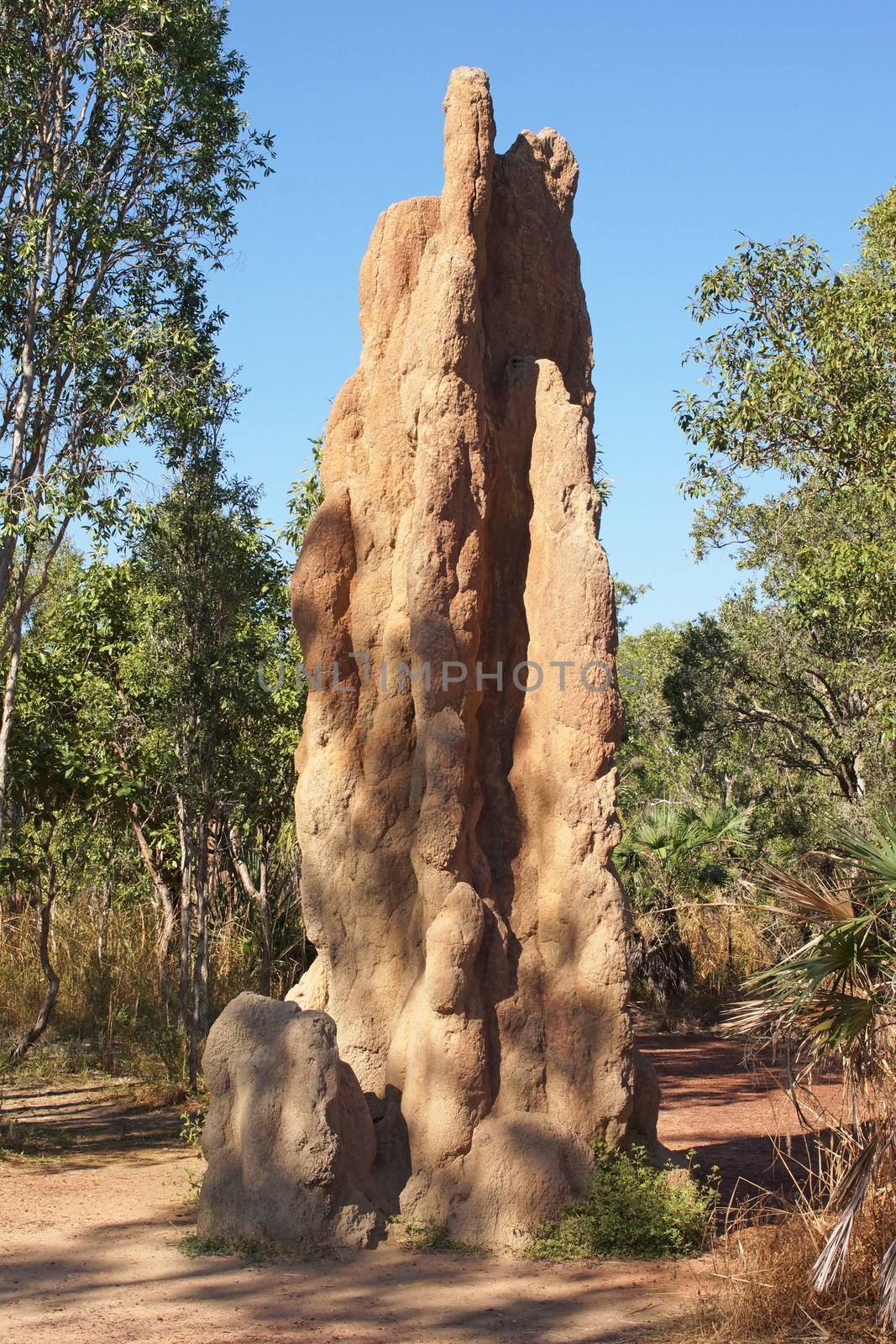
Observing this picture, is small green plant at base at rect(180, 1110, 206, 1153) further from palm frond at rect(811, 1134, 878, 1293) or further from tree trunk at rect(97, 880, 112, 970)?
tree trunk at rect(97, 880, 112, 970)

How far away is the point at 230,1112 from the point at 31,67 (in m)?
8.40

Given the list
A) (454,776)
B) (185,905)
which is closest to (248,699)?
(185,905)

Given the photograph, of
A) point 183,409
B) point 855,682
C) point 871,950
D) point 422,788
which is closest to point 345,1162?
point 422,788

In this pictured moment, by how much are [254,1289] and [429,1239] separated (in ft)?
3.48

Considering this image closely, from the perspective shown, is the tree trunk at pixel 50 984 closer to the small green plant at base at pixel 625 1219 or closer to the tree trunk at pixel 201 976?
the tree trunk at pixel 201 976

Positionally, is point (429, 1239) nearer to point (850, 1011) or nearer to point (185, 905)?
point (850, 1011)

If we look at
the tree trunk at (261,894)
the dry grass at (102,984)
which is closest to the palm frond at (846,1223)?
the tree trunk at (261,894)

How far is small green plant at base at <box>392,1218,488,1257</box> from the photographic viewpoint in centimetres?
700

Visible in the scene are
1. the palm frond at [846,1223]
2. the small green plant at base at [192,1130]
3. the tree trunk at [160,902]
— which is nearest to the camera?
the palm frond at [846,1223]

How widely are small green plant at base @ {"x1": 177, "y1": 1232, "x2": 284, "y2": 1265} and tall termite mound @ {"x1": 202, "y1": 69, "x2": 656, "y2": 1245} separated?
8 centimetres

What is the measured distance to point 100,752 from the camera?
14594 millimetres

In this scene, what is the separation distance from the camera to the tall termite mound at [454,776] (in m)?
7.19

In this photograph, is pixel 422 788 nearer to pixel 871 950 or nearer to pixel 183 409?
pixel 871 950

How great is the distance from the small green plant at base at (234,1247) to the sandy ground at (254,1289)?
0.09m
